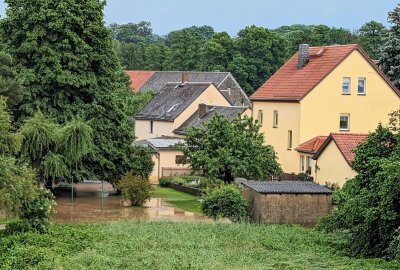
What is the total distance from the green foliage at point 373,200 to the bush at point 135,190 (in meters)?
15.8

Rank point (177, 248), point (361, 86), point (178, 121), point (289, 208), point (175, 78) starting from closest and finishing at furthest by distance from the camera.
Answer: point (177, 248) → point (289, 208) → point (361, 86) → point (178, 121) → point (175, 78)

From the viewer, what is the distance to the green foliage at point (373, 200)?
28.5 meters

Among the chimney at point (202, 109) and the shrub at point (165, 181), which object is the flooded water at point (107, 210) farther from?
the chimney at point (202, 109)

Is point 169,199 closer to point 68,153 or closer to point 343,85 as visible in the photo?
point 68,153

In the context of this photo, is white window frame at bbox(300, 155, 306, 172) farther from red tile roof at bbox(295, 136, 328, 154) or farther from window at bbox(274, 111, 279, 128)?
window at bbox(274, 111, 279, 128)

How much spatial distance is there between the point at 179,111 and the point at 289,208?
34614mm

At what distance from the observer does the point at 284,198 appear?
128ft

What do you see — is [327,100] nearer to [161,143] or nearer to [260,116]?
[260,116]

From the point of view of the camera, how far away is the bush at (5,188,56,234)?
3188cm

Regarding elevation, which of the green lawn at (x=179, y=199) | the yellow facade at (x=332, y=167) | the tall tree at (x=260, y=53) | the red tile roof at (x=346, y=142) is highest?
the tall tree at (x=260, y=53)

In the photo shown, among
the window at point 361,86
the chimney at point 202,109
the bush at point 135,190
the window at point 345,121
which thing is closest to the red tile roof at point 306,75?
the window at point 361,86

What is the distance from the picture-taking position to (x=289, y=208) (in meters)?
39.1

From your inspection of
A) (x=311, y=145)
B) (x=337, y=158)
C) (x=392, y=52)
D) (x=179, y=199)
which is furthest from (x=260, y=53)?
(x=337, y=158)

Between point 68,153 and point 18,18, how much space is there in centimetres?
875
